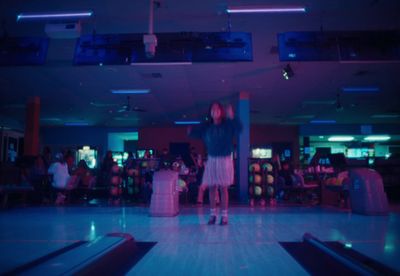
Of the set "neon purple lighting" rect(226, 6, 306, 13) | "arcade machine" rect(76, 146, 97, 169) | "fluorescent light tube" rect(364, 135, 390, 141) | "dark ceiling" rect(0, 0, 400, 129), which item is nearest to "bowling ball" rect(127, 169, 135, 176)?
"dark ceiling" rect(0, 0, 400, 129)

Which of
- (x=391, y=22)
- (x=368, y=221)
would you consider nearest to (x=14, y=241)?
(x=368, y=221)

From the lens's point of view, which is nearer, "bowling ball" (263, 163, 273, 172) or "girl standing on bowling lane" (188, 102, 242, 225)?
"girl standing on bowling lane" (188, 102, 242, 225)

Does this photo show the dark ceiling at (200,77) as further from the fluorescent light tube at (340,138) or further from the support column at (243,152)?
the fluorescent light tube at (340,138)

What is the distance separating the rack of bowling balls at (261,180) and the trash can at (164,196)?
11.0 feet

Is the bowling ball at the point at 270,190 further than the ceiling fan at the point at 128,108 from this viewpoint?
No

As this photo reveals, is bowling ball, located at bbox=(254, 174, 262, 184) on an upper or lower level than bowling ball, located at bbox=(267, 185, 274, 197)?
upper

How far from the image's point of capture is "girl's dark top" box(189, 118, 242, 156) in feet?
15.3

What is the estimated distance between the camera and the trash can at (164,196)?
5.83 m

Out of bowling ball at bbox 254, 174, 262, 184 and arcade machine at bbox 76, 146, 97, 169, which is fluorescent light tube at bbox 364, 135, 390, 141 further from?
arcade machine at bbox 76, 146, 97, 169

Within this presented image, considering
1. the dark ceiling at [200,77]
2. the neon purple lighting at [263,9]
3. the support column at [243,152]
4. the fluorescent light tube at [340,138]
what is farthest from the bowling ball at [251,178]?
the fluorescent light tube at [340,138]

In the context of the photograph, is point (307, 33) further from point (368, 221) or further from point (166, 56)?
point (368, 221)

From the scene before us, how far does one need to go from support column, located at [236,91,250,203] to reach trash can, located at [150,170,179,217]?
5144 millimetres

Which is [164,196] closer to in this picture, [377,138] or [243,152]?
[243,152]

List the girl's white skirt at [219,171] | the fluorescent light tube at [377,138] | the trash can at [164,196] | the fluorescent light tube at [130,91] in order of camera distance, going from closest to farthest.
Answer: the girl's white skirt at [219,171] → the trash can at [164,196] → the fluorescent light tube at [130,91] → the fluorescent light tube at [377,138]
